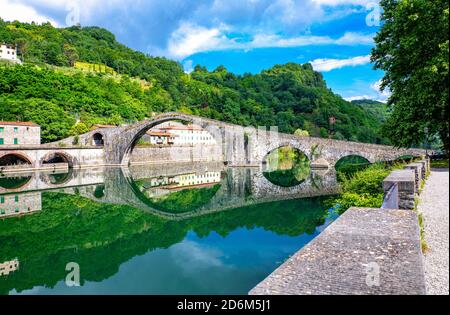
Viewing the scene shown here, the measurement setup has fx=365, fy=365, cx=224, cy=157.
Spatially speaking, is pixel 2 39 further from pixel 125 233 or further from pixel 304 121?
pixel 125 233

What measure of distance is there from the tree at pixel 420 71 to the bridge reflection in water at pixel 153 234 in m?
4.35

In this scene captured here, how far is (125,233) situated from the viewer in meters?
13.0

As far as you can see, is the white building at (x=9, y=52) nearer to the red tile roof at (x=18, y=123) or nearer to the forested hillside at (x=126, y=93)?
the forested hillside at (x=126, y=93)

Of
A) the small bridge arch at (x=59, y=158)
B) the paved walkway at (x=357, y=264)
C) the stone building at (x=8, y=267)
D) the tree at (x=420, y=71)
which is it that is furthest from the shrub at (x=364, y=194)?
the small bridge arch at (x=59, y=158)

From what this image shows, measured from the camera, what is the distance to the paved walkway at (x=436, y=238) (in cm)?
387

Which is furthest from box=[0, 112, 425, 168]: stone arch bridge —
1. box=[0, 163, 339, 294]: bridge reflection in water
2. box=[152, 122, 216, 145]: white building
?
box=[152, 122, 216, 145]: white building

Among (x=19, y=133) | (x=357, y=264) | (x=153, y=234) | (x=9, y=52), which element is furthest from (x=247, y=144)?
(x=9, y=52)

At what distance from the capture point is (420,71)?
992 cm

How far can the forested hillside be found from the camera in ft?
149

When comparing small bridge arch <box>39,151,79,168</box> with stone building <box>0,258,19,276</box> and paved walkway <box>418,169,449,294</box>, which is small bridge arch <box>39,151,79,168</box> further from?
paved walkway <box>418,169,449,294</box>

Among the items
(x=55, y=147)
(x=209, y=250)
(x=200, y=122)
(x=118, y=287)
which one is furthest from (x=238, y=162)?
(x=118, y=287)

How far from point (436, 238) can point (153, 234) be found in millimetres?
9493

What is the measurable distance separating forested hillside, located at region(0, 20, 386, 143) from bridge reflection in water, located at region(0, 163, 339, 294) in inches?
977
